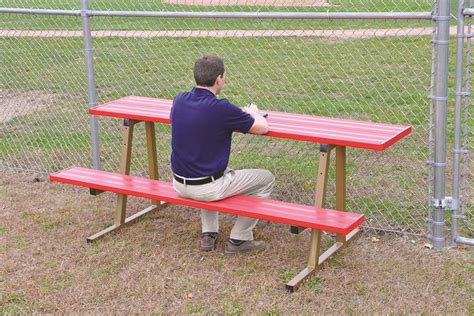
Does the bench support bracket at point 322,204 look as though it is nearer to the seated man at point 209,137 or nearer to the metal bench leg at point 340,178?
the metal bench leg at point 340,178

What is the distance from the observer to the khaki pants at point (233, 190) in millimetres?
4316

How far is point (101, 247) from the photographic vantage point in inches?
187

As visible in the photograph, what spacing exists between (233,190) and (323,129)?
2.22 feet

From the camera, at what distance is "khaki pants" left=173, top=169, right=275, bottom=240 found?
4.32 m

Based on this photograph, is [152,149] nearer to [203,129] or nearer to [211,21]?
[203,129]

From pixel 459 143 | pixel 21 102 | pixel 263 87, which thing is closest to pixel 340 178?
pixel 459 143

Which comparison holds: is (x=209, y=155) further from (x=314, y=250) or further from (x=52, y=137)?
(x=52, y=137)

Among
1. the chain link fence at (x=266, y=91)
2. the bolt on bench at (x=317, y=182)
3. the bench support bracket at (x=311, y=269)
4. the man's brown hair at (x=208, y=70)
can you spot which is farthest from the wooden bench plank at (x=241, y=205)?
the chain link fence at (x=266, y=91)

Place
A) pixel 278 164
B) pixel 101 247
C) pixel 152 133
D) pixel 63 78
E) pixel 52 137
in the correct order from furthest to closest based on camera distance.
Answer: pixel 63 78, pixel 52 137, pixel 278 164, pixel 152 133, pixel 101 247

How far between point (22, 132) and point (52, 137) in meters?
0.45

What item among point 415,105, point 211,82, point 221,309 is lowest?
point 221,309

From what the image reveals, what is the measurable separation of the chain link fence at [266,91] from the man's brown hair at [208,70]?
5.11ft

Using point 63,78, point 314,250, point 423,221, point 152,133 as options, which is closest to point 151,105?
point 152,133

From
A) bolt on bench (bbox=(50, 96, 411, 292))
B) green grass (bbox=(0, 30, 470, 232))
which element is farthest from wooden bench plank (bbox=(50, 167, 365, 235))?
green grass (bbox=(0, 30, 470, 232))
